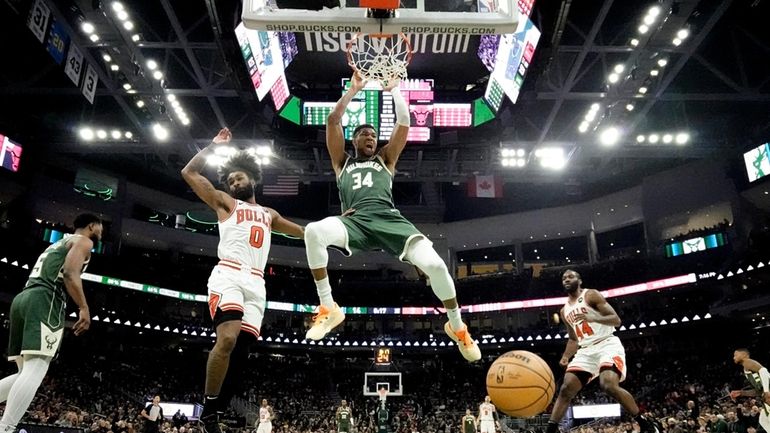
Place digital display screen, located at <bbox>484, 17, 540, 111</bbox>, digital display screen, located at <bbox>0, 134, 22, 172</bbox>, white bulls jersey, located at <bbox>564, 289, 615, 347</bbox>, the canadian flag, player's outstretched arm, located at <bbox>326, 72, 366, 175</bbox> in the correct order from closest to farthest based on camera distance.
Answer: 1. player's outstretched arm, located at <bbox>326, 72, 366, 175</bbox>
2. white bulls jersey, located at <bbox>564, 289, 615, 347</bbox>
3. digital display screen, located at <bbox>484, 17, 540, 111</bbox>
4. the canadian flag
5. digital display screen, located at <bbox>0, 134, 22, 172</bbox>

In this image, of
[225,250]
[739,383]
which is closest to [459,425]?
[739,383]

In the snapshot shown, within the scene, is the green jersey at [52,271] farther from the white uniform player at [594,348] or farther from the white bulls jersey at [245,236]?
the white uniform player at [594,348]

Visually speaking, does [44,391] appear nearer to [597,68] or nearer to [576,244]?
[597,68]

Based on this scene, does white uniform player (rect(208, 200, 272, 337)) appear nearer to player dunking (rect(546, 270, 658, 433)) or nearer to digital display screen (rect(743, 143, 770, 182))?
player dunking (rect(546, 270, 658, 433))

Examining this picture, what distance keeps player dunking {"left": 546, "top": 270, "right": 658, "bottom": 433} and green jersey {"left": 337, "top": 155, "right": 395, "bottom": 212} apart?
3076mm

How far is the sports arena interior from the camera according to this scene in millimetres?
15797

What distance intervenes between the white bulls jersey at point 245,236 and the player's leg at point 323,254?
15.0 inches

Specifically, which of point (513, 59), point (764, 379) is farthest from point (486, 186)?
point (764, 379)

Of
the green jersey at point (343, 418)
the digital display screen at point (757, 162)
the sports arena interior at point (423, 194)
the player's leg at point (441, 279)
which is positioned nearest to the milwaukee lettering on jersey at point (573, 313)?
the sports arena interior at point (423, 194)

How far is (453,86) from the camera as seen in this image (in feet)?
68.0

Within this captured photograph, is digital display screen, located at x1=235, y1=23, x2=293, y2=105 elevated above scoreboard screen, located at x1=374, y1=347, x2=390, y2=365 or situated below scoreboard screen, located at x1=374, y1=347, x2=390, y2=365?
above

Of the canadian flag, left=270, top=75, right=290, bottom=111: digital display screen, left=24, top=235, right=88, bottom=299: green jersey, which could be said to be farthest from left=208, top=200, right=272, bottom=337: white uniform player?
the canadian flag

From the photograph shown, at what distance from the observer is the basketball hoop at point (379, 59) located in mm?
6121

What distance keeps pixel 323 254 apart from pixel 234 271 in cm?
74
